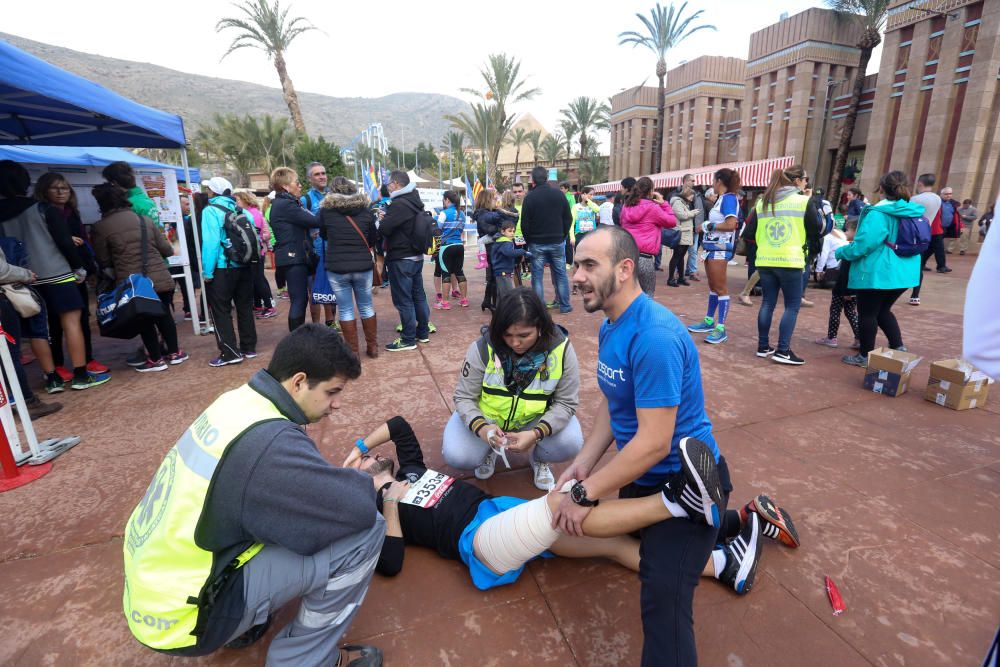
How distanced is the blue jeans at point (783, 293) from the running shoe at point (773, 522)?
9.54ft

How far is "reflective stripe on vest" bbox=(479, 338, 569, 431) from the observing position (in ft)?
8.64

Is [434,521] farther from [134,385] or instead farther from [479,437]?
[134,385]

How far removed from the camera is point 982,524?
2.36m

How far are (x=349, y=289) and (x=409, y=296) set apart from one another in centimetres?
67

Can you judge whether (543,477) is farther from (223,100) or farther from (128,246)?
(223,100)

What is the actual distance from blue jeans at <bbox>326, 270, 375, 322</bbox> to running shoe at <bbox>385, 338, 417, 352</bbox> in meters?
0.57

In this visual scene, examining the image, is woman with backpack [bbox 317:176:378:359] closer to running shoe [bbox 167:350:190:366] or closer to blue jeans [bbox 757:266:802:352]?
running shoe [bbox 167:350:190:366]

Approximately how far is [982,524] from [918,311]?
18.4 ft

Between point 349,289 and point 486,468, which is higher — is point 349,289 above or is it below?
above

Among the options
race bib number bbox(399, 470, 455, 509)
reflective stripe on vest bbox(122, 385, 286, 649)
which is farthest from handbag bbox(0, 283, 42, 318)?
race bib number bbox(399, 470, 455, 509)

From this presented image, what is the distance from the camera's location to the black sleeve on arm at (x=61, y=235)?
401 centimetres

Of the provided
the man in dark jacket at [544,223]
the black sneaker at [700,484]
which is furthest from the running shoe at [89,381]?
the black sneaker at [700,484]

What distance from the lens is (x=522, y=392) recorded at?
8.70ft

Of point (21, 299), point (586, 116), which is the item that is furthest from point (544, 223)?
point (586, 116)
